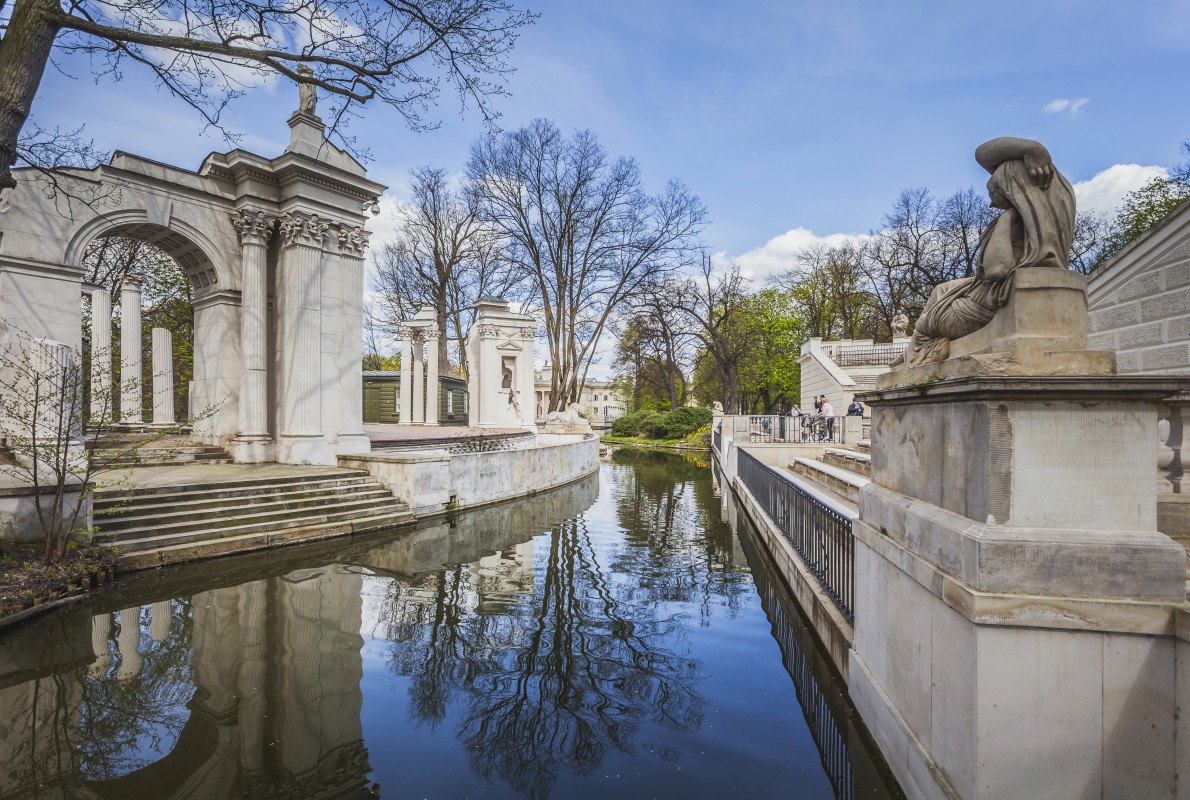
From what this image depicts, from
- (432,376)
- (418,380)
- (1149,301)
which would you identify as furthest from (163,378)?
(1149,301)

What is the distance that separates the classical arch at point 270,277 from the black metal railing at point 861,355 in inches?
980

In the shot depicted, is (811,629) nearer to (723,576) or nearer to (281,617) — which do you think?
(723,576)

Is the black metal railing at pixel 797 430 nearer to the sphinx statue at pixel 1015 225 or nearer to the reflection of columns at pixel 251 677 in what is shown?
the reflection of columns at pixel 251 677

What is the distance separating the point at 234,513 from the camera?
8914mm

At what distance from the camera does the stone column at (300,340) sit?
40.6ft

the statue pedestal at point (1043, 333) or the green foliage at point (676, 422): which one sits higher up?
the statue pedestal at point (1043, 333)

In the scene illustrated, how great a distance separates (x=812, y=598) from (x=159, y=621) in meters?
6.59

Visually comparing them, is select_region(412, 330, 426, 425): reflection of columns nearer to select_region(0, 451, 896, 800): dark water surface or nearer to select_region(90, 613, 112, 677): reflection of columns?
select_region(0, 451, 896, 800): dark water surface

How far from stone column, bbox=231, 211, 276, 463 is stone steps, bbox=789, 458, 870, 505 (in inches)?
486

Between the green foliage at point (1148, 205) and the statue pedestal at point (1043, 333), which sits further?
the green foliage at point (1148, 205)

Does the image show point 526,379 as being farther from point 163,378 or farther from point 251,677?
point 251,677

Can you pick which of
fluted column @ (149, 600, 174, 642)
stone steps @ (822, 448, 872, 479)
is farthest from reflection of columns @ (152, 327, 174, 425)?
stone steps @ (822, 448, 872, 479)

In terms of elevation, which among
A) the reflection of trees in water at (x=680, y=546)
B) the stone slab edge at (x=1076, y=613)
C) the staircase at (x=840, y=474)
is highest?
the stone slab edge at (x=1076, y=613)

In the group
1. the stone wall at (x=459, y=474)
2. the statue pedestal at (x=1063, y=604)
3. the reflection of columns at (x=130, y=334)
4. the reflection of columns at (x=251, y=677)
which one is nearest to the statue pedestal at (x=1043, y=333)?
the statue pedestal at (x=1063, y=604)
